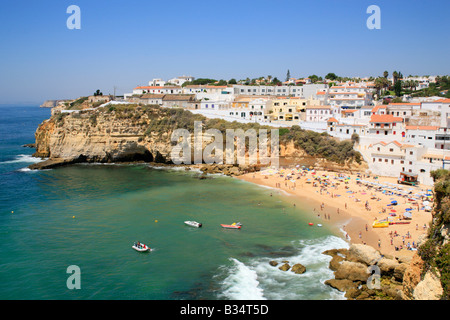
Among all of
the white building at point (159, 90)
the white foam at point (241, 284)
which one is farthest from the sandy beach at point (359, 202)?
the white building at point (159, 90)

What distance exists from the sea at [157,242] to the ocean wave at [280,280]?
0.07 metres

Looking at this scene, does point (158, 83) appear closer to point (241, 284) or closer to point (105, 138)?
point (105, 138)

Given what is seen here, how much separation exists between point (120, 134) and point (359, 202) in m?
42.0

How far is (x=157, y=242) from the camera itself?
27578 millimetres

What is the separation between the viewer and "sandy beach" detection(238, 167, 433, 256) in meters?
28.0

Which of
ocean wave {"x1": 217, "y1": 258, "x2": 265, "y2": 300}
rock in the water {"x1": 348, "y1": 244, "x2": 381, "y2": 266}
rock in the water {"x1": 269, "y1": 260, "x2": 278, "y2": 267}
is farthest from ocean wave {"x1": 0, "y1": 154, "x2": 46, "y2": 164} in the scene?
rock in the water {"x1": 348, "y1": 244, "x2": 381, "y2": 266}

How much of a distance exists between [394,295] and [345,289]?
267 centimetres

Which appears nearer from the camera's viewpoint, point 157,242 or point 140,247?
point 140,247

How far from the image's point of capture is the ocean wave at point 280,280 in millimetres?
20031

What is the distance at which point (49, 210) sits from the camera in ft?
116

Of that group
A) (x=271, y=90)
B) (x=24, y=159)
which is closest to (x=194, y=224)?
(x=24, y=159)

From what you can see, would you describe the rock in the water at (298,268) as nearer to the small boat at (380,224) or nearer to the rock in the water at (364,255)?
the rock in the water at (364,255)

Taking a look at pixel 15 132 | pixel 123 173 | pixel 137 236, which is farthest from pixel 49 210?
pixel 15 132

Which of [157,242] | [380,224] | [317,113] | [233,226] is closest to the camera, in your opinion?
[157,242]
